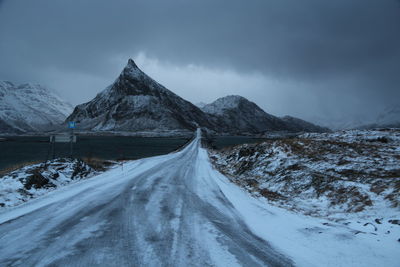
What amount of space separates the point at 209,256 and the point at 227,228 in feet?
5.84

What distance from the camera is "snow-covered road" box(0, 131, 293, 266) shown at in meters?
4.40

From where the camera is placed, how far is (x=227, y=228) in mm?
6246

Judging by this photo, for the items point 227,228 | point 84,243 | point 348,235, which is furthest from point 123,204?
point 348,235

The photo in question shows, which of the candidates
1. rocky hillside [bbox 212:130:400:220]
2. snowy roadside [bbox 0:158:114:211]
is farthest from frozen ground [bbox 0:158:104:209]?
rocky hillside [bbox 212:130:400:220]

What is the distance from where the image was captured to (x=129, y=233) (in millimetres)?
5551

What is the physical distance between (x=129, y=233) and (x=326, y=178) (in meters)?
9.57

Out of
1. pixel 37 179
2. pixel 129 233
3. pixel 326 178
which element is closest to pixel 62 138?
pixel 37 179

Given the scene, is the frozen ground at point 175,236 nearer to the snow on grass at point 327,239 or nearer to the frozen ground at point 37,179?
the snow on grass at point 327,239

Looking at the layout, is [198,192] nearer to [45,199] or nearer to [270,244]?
[270,244]

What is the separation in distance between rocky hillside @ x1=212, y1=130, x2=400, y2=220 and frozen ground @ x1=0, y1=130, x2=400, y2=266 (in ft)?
Answer: 5.34

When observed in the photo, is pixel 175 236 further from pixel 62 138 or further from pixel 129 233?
pixel 62 138

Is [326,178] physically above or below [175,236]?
above

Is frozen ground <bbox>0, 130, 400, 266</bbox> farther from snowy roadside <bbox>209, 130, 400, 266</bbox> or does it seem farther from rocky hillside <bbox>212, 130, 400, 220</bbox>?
rocky hillside <bbox>212, 130, 400, 220</bbox>

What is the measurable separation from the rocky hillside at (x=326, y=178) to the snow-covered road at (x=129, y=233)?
3793mm
